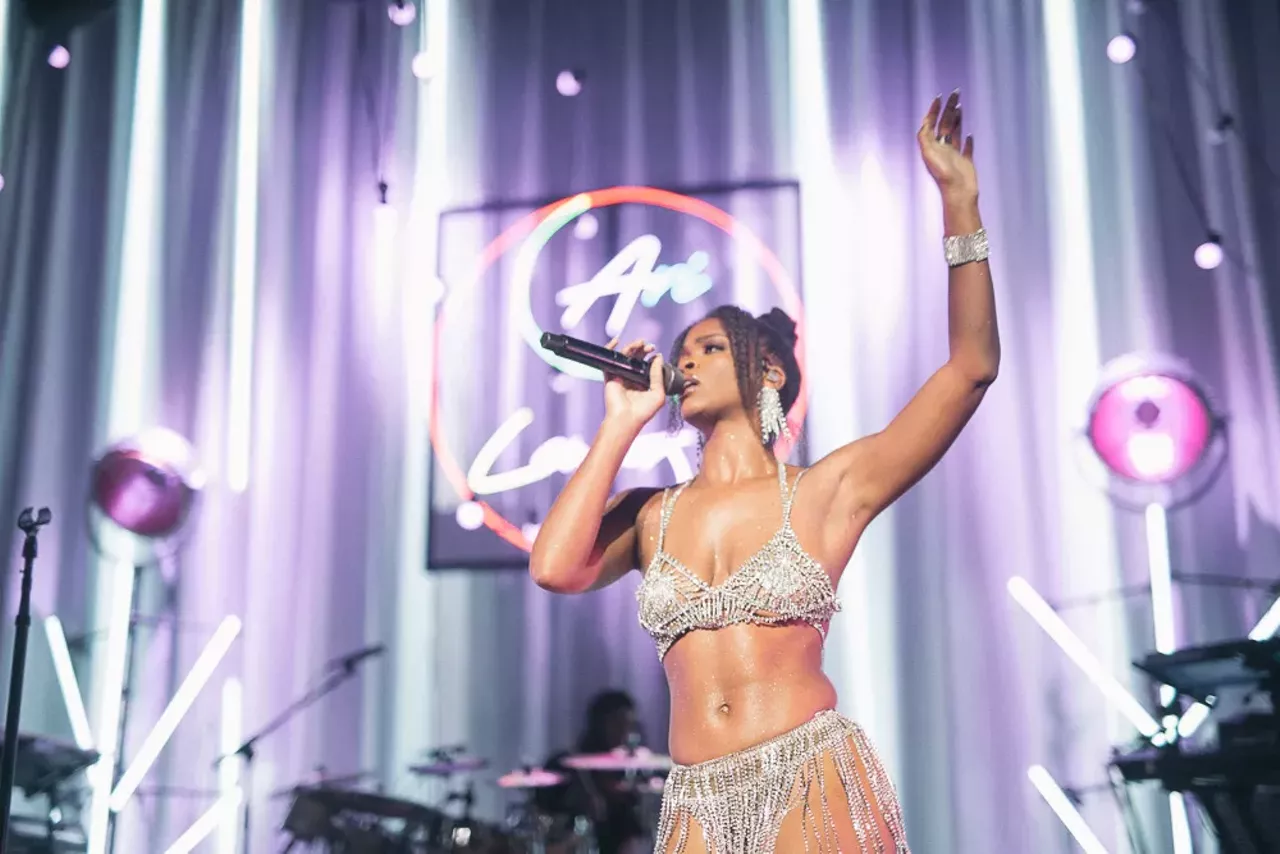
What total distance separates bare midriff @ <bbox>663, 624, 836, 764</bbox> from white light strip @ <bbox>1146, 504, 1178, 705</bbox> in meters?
2.30

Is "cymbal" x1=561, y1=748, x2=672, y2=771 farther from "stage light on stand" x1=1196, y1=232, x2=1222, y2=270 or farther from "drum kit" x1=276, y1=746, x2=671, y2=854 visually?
"stage light on stand" x1=1196, y1=232, x2=1222, y2=270

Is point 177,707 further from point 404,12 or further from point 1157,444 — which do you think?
point 1157,444

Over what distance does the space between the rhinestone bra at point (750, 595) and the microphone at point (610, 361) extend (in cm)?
26

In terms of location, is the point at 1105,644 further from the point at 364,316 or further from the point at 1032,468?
the point at 364,316

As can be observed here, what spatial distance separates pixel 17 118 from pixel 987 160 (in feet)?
11.6

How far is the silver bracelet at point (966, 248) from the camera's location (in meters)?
1.90

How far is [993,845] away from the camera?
3.81 m

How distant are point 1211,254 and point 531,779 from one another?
2670mm

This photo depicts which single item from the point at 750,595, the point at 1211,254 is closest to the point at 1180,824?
the point at 1211,254

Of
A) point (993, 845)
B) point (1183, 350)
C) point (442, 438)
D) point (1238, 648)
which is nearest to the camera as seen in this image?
point (1238, 648)

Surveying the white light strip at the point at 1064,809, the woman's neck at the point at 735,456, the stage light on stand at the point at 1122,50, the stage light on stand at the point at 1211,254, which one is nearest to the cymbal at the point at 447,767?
the white light strip at the point at 1064,809

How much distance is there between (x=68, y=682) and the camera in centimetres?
440

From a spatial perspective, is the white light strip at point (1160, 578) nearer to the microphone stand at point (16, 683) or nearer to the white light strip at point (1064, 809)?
the white light strip at point (1064, 809)

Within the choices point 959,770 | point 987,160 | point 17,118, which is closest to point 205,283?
point 17,118
